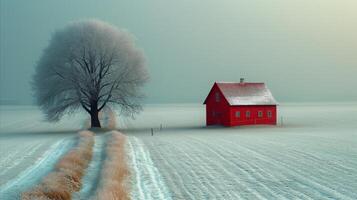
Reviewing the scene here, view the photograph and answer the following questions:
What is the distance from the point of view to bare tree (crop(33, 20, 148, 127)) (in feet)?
176

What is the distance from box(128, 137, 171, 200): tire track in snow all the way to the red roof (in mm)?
32859

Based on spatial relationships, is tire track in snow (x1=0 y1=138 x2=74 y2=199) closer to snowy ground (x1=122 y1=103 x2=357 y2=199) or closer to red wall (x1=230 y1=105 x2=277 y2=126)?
snowy ground (x1=122 y1=103 x2=357 y2=199)

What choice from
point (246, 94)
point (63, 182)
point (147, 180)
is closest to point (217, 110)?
point (246, 94)

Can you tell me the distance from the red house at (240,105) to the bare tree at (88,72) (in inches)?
456

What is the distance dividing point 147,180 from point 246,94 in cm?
4393

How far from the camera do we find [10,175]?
2091 cm

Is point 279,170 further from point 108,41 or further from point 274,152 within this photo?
point 108,41

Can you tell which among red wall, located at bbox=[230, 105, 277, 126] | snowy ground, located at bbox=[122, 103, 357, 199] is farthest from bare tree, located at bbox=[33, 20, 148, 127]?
snowy ground, located at bbox=[122, 103, 357, 199]

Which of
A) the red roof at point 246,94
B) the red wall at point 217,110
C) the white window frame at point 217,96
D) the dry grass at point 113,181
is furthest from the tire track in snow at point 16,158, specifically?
the white window frame at point 217,96

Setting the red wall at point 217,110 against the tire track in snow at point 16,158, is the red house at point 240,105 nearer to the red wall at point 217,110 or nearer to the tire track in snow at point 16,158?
the red wall at point 217,110

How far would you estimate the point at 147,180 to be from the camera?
18.4 m

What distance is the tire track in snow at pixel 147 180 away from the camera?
51.1 ft

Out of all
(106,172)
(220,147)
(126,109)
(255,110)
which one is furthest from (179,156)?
(255,110)

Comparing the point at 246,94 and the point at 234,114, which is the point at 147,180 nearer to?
the point at 234,114
